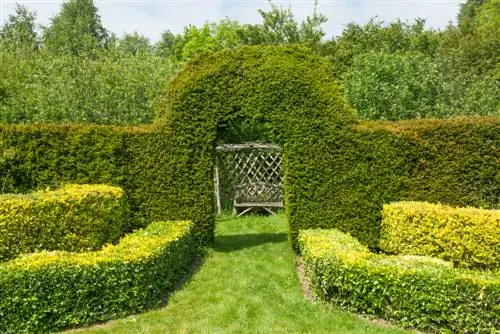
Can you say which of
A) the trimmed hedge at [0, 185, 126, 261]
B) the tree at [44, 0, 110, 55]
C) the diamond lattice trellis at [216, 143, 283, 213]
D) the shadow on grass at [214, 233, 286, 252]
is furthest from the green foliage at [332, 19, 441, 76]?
the tree at [44, 0, 110, 55]

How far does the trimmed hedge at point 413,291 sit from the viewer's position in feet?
19.8

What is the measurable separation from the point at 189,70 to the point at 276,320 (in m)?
5.79

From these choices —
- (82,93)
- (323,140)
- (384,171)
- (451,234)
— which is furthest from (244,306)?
(82,93)

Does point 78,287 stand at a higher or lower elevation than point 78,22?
lower

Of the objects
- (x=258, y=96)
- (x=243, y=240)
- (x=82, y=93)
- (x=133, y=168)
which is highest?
(x=82, y=93)

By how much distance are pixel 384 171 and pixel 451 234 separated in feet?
7.02

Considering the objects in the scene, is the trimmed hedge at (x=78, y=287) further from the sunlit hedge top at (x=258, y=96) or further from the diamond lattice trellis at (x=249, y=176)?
the diamond lattice trellis at (x=249, y=176)

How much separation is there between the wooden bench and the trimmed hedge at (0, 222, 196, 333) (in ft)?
26.6

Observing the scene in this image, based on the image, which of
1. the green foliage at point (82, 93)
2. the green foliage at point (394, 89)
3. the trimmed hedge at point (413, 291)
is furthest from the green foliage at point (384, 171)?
the green foliage at point (82, 93)

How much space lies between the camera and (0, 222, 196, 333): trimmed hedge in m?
6.11

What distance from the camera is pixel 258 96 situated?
997cm

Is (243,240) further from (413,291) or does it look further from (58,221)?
(413,291)

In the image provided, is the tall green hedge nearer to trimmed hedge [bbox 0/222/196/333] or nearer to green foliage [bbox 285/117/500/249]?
green foliage [bbox 285/117/500/249]

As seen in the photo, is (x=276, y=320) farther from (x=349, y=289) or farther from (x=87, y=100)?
(x=87, y=100)
